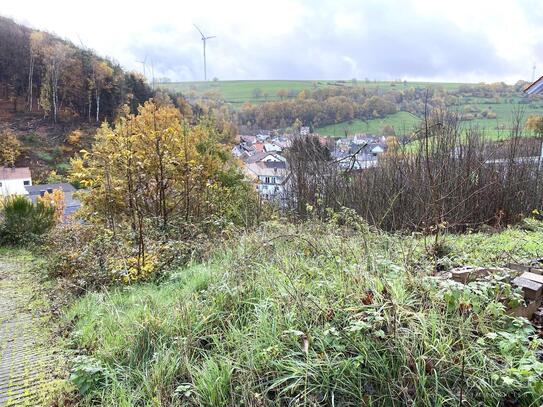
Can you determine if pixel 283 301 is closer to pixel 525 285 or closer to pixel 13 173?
pixel 525 285

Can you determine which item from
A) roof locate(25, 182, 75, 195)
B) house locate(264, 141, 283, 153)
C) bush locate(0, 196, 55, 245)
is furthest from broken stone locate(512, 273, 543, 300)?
roof locate(25, 182, 75, 195)

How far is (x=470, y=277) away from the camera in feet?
9.75

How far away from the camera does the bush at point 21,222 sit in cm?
1008

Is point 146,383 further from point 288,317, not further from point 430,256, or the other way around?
point 430,256

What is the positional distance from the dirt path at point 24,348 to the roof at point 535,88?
488 inches

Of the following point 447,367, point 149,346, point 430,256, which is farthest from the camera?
point 430,256

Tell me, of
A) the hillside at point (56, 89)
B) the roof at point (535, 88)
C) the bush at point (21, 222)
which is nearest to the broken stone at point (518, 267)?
the roof at point (535, 88)

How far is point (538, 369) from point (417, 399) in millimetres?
614

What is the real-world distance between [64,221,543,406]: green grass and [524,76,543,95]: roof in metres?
9.69

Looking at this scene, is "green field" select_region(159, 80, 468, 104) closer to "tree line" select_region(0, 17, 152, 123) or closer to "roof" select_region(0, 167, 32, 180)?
"tree line" select_region(0, 17, 152, 123)

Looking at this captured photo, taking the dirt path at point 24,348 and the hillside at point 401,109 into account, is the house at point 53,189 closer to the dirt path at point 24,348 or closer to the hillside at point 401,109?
the hillside at point 401,109

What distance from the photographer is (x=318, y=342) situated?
2.29 metres

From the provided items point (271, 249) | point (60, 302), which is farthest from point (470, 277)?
point (60, 302)

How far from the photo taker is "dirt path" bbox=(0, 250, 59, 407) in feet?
8.90
